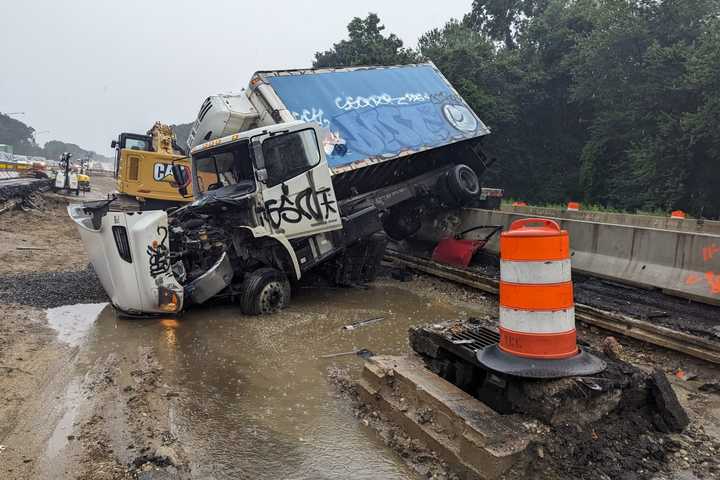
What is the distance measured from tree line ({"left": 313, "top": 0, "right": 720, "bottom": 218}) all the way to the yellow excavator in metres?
15.1

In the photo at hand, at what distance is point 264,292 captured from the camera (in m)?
6.76

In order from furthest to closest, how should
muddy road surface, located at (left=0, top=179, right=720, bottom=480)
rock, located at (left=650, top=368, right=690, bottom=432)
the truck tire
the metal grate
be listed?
1. the truck tire
2. the metal grate
3. rock, located at (left=650, top=368, right=690, bottom=432)
4. muddy road surface, located at (left=0, top=179, right=720, bottom=480)

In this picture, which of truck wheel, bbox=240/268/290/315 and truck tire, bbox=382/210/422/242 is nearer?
truck wheel, bbox=240/268/290/315

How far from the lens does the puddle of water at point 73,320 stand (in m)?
5.67

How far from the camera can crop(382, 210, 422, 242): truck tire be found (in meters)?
10.4

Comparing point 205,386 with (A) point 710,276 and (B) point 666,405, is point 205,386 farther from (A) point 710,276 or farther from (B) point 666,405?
(A) point 710,276

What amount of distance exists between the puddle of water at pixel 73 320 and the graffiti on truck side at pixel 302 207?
101 inches

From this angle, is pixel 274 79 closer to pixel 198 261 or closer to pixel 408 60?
pixel 198 261

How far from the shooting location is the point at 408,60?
97.6 feet

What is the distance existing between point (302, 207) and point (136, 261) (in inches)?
87.7

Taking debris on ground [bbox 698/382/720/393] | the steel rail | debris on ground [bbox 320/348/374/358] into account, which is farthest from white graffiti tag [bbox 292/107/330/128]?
debris on ground [bbox 698/382/720/393]

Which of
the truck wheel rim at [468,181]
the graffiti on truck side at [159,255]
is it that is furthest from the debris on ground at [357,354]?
the truck wheel rim at [468,181]

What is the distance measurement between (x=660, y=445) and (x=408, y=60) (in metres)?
29.0

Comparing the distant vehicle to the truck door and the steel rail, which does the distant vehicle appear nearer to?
the truck door
